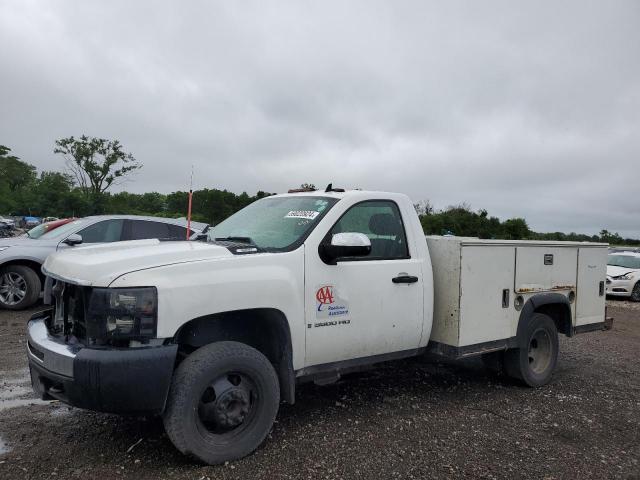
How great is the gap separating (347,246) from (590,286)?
12.3 feet

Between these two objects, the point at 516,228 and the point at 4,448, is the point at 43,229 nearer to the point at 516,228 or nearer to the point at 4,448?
the point at 4,448

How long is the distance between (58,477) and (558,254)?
4996mm

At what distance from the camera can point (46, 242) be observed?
9.25 meters

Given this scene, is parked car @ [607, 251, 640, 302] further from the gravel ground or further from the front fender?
the front fender

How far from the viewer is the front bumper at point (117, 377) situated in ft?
10.5

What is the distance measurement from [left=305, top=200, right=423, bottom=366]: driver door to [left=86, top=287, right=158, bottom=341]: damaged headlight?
1163 mm

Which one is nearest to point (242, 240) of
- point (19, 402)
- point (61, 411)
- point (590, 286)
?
point (61, 411)

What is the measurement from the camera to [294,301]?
3.91 m

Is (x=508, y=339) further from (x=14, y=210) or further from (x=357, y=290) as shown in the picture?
(x=14, y=210)

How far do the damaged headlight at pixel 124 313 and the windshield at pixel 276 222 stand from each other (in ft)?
3.52

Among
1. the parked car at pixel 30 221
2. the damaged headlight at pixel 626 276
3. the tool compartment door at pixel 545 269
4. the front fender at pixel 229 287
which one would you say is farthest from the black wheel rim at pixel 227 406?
the parked car at pixel 30 221

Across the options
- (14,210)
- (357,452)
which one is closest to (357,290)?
(357,452)

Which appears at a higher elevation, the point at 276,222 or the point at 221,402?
the point at 276,222

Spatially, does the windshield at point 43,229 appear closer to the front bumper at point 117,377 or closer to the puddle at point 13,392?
the puddle at point 13,392
